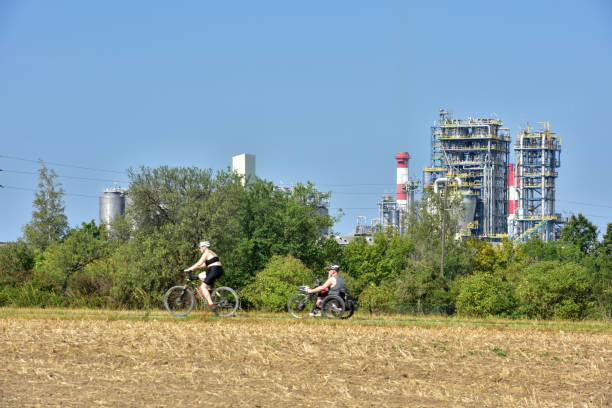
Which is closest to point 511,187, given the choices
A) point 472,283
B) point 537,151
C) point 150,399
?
point 537,151

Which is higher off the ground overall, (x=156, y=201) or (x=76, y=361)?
(x=156, y=201)

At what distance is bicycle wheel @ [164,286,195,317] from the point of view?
75.9ft

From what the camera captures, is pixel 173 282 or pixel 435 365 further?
pixel 173 282

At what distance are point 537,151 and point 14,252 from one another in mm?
103093

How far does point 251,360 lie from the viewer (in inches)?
622

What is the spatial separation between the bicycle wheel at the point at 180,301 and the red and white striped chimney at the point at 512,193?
5631 inches

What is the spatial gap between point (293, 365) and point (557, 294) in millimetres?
29262

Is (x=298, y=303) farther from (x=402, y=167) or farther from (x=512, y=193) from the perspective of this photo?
(x=402, y=167)

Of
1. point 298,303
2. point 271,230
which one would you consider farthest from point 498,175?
point 298,303

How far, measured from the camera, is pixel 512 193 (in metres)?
161

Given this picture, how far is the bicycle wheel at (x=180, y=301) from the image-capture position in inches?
910

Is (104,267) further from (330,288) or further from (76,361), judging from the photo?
(76,361)

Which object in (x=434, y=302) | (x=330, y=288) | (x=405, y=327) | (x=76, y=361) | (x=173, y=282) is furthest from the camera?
(x=434, y=302)

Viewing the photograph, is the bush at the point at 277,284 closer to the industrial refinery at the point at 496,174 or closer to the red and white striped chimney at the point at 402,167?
the industrial refinery at the point at 496,174
